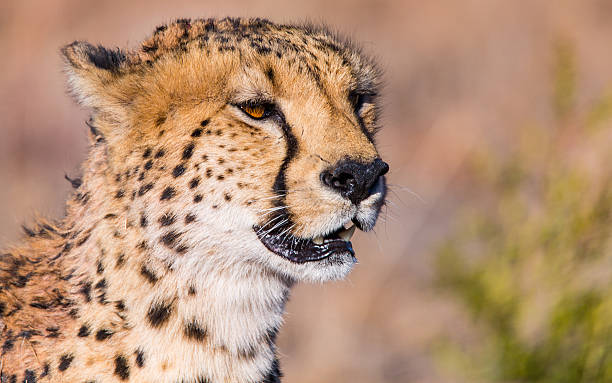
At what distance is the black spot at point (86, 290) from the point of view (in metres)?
2.54

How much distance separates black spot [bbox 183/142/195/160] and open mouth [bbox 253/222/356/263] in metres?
0.28

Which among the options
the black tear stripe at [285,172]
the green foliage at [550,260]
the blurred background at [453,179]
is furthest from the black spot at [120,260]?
the green foliage at [550,260]

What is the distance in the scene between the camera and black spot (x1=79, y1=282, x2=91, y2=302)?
254 cm

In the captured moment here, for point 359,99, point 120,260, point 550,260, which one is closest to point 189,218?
point 120,260

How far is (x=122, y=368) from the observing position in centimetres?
246

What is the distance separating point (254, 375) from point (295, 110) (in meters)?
0.79

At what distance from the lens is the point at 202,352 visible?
2516mm

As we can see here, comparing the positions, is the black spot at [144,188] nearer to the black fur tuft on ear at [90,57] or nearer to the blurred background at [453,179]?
the black fur tuft on ear at [90,57]

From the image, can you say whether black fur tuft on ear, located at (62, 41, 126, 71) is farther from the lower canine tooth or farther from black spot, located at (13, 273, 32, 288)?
the lower canine tooth

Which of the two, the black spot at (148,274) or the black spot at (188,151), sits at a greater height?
the black spot at (188,151)

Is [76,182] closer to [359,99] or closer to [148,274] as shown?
[148,274]

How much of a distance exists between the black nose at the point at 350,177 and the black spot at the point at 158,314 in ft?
1.88

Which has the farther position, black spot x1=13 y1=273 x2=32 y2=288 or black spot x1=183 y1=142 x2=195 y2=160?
black spot x1=13 y1=273 x2=32 y2=288

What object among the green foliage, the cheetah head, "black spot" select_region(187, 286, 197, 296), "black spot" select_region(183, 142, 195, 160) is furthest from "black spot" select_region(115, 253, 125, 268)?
the green foliage
